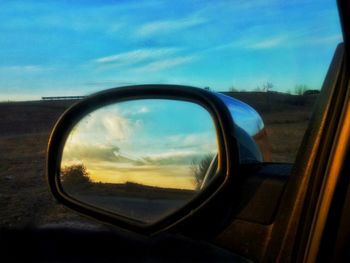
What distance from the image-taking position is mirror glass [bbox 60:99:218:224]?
6.72 feet

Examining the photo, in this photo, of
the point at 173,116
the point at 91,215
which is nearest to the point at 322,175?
the point at 173,116

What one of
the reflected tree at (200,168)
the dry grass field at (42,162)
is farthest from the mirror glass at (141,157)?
the dry grass field at (42,162)

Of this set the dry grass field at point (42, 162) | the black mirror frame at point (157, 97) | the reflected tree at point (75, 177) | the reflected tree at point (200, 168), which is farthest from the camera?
the dry grass field at point (42, 162)

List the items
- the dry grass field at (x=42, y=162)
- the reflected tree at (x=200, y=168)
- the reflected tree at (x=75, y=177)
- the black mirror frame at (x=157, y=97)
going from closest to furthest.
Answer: the black mirror frame at (x=157, y=97), the reflected tree at (x=200, y=168), the reflected tree at (x=75, y=177), the dry grass field at (x=42, y=162)

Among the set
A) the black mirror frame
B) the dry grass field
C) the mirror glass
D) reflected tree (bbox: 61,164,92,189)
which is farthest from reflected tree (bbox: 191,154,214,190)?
reflected tree (bbox: 61,164,92,189)

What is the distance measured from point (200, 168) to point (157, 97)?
13.3 inches

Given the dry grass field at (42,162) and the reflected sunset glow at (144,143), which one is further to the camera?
the dry grass field at (42,162)

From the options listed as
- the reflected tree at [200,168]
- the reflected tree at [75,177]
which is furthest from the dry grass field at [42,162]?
the reflected tree at [200,168]

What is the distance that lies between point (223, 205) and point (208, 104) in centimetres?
34

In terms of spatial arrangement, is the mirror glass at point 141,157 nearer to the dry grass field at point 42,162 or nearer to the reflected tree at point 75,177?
the reflected tree at point 75,177

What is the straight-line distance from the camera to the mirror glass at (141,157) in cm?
205

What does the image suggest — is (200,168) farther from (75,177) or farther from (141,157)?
(75,177)

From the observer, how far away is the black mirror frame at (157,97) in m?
1.88

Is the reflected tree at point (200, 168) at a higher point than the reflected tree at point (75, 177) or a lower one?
higher
